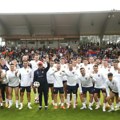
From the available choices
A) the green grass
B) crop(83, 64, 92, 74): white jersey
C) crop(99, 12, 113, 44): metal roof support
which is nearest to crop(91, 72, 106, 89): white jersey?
crop(83, 64, 92, 74): white jersey

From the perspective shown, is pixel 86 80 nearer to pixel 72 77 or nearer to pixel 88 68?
pixel 72 77

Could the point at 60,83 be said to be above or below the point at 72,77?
below

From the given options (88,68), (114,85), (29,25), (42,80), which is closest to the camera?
(114,85)

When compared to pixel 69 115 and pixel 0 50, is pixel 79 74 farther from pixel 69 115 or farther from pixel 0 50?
pixel 0 50

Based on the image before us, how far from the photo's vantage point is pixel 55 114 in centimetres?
1134

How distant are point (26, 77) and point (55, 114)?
210 centimetres

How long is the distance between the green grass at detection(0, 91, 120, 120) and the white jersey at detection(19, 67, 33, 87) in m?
1.09

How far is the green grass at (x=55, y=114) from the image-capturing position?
10820 mm

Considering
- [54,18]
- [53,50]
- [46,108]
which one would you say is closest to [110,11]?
[54,18]

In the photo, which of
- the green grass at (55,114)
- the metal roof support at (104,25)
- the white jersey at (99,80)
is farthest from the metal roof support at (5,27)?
the white jersey at (99,80)

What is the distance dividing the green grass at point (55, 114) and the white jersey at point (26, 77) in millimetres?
1089

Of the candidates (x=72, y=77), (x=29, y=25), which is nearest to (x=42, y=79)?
(x=72, y=77)

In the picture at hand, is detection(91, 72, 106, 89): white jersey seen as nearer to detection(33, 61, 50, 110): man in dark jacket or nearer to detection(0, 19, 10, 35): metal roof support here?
detection(33, 61, 50, 110): man in dark jacket

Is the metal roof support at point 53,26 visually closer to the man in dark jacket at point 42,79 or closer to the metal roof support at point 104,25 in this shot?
the metal roof support at point 104,25
